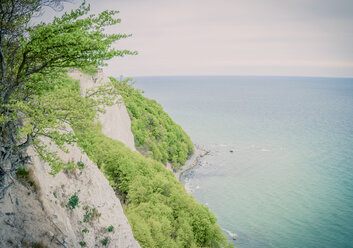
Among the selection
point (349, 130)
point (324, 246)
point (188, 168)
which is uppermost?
point (349, 130)

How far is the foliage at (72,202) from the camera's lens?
14634 millimetres

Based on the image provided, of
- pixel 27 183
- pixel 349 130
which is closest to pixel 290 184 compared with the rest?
pixel 27 183

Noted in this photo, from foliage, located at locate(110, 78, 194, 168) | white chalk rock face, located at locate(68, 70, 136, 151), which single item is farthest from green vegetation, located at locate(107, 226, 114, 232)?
foliage, located at locate(110, 78, 194, 168)

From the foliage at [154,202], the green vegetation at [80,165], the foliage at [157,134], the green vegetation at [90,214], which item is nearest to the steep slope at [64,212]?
the green vegetation at [90,214]

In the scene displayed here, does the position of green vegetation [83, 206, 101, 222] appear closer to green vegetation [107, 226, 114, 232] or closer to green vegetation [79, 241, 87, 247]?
green vegetation [107, 226, 114, 232]

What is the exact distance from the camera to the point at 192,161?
214 ft

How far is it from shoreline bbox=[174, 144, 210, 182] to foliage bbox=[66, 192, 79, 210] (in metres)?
41.0

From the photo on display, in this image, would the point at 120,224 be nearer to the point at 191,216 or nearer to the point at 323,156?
the point at 191,216

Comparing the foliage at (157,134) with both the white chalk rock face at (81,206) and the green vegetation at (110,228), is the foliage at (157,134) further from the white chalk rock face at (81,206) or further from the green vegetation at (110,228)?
the green vegetation at (110,228)

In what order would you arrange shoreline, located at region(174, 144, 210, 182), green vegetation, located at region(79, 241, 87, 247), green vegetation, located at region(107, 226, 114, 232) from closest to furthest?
1. green vegetation, located at region(79, 241, 87, 247)
2. green vegetation, located at region(107, 226, 114, 232)
3. shoreline, located at region(174, 144, 210, 182)

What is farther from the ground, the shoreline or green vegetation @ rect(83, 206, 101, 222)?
green vegetation @ rect(83, 206, 101, 222)

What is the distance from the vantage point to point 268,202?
4866cm

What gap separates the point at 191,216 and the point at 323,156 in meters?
60.6

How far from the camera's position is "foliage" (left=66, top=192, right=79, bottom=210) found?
14.6m
